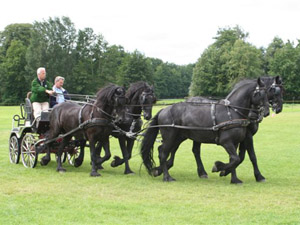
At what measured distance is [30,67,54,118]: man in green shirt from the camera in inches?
460

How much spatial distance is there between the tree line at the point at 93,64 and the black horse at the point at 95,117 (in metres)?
56.2

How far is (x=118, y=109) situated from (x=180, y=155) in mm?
5126

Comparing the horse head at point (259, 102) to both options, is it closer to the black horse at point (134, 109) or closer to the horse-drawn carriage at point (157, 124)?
the horse-drawn carriage at point (157, 124)

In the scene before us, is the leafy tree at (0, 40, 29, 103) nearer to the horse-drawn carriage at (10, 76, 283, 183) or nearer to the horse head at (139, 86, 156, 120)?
the horse-drawn carriage at (10, 76, 283, 183)

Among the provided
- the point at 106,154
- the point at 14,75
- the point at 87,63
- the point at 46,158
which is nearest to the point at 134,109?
the point at 106,154

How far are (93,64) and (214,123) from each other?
6481cm

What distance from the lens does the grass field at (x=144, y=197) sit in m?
6.15

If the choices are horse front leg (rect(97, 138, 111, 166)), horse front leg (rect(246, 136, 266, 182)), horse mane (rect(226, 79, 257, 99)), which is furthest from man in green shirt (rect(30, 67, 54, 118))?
horse front leg (rect(246, 136, 266, 182))

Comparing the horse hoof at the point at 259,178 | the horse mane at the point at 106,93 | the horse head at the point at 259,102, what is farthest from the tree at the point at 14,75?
the horse head at the point at 259,102

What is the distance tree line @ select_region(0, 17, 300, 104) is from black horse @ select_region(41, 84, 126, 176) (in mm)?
56154

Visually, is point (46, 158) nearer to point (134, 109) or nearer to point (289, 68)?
point (134, 109)

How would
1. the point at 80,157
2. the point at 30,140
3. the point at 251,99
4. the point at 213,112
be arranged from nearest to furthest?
the point at 251,99 → the point at 213,112 → the point at 30,140 → the point at 80,157

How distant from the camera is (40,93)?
38.7ft

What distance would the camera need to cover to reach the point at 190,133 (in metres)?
9.66
